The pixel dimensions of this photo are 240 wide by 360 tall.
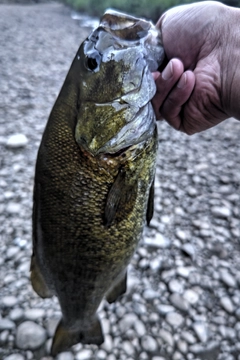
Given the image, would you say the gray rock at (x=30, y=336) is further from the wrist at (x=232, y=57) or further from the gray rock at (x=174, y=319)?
the wrist at (x=232, y=57)

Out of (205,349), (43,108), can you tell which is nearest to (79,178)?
(205,349)

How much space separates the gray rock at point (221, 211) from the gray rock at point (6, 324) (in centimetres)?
214

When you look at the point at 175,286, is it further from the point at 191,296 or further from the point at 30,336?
the point at 30,336

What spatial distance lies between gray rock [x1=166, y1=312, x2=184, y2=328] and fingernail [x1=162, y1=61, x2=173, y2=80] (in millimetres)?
1634

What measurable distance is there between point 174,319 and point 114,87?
5.87 ft

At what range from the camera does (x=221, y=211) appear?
3865 mm

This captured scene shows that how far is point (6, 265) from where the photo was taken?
3.02m

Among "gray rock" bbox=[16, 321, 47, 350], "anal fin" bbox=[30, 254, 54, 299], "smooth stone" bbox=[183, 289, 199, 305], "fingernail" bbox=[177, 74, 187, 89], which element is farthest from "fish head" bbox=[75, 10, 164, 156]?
"smooth stone" bbox=[183, 289, 199, 305]

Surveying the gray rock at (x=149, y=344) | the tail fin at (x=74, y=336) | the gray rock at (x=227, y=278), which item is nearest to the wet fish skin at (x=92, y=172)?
A: the tail fin at (x=74, y=336)

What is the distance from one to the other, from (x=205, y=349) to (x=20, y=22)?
14.1m

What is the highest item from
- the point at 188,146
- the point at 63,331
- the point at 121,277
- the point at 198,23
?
the point at 198,23

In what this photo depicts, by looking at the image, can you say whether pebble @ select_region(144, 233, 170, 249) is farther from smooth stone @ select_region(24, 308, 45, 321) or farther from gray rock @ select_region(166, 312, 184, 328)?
smooth stone @ select_region(24, 308, 45, 321)

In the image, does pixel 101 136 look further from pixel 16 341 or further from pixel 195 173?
pixel 195 173

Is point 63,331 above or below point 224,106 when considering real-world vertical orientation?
below
